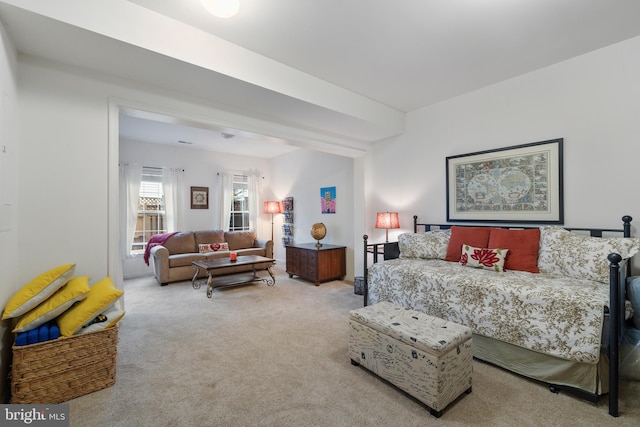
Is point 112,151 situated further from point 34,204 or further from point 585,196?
point 585,196

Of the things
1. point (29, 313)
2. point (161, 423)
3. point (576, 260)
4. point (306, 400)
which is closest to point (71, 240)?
point (29, 313)

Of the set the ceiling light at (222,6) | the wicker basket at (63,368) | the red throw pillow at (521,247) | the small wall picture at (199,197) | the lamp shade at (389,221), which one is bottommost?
the wicker basket at (63,368)

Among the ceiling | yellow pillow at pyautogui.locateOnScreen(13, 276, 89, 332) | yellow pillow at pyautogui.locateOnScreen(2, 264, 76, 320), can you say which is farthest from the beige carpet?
the ceiling

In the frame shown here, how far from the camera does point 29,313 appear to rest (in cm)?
185

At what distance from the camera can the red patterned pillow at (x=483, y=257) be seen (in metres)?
2.64

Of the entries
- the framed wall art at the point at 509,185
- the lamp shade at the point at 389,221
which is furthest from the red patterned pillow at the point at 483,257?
the lamp shade at the point at 389,221

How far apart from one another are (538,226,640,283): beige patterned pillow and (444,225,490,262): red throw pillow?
476 mm

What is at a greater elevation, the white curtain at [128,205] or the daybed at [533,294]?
the white curtain at [128,205]

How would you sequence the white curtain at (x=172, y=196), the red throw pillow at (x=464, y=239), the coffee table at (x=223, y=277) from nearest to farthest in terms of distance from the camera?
the red throw pillow at (x=464, y=239) < the coffee table at (x=223, y=277) < the white curtain at (x=172, y=196)

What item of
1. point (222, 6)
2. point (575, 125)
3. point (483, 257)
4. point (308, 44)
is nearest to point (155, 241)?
point (308, 44)

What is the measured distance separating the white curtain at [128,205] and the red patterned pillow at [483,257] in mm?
5484

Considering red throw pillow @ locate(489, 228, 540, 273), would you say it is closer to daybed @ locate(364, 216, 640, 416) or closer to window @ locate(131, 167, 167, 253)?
daybed @ locate(364, 216, 640, 416)

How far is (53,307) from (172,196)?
13.8ft

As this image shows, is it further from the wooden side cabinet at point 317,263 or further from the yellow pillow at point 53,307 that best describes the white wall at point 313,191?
the yellow pillow at point 53,307
